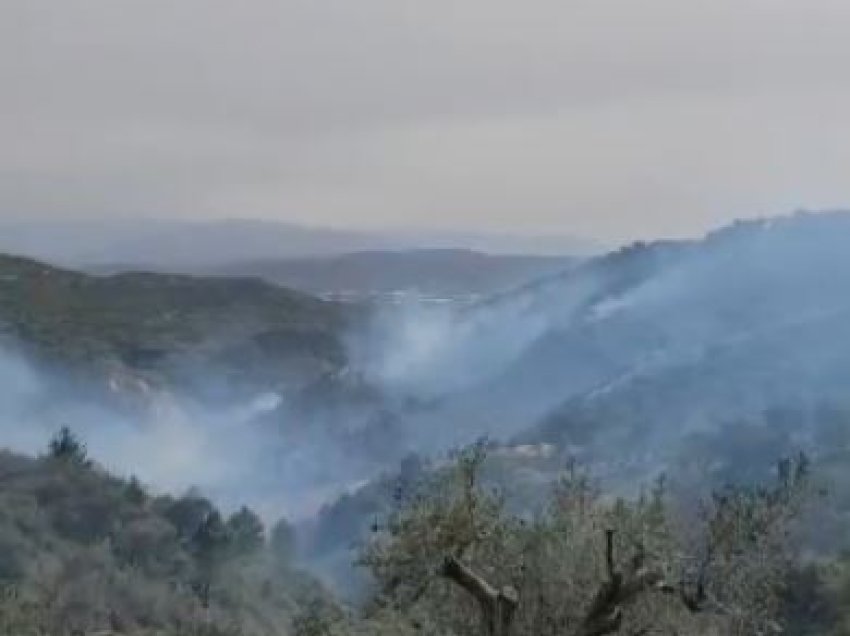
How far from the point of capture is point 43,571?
85438mm

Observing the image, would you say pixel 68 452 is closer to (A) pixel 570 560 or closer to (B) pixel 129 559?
(B) pixel 129 559

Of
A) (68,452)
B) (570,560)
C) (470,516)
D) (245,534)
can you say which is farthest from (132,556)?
(470,516)

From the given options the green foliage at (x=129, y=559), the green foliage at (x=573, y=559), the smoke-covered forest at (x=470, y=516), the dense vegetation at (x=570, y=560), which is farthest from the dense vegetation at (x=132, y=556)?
the green foliage at (x=573, y=559)

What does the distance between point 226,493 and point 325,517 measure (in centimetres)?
3239

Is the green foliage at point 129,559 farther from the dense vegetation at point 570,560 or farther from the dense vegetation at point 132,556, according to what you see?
the dense vegetation at point 570,560

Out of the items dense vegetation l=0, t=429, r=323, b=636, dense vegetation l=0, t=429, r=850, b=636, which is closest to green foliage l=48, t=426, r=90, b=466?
dense vegetation l=0, t=429, r=323, b=636

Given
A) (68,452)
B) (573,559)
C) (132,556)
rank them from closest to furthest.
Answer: (573,559)
(132,556)
(68,452)

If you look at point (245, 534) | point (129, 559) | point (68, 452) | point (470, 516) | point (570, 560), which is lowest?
point (129, 559)

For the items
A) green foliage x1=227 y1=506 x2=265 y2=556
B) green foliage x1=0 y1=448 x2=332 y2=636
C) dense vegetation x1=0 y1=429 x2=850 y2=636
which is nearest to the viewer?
dense vegetation x1=0 y1=429 x2=850 y2=636

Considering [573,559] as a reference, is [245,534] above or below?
below

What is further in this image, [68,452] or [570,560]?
[68,452]

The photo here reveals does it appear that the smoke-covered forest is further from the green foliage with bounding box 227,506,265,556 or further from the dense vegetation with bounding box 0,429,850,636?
the green foliage with bounding box 227,506,265,556

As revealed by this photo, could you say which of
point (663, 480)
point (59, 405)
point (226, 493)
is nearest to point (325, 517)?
point (226, 493)

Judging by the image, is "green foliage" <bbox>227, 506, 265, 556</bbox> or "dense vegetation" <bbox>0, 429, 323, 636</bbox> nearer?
"dense vegetation" <bbox>0, 429, 323, 636</bbox>
